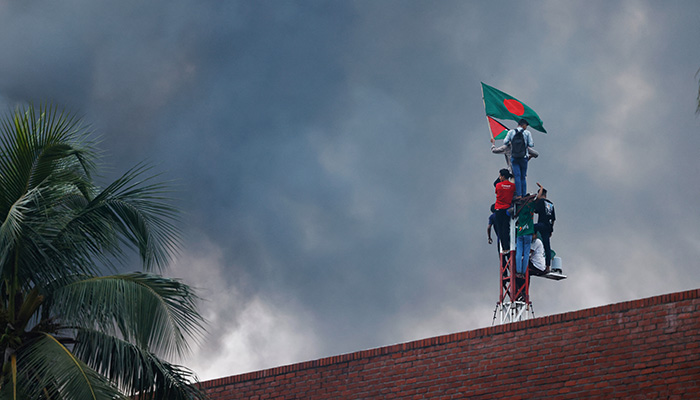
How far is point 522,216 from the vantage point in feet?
66.2

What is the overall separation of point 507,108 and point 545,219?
3361 millimetres

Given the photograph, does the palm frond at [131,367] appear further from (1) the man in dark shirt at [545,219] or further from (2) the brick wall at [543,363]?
(1) the man in dark shirt at [545,219]

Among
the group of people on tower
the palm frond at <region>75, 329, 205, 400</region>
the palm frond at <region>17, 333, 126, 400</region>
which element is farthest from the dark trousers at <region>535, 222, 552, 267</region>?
the palm frond at <region>17, 333, 126, 400</region>

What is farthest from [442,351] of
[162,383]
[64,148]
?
[64,148]

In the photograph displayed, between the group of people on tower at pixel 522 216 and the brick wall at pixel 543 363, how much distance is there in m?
5.71

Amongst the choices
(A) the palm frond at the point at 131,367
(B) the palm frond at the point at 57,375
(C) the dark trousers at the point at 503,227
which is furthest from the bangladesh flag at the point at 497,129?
(B) the palm frond at the point at 57,375

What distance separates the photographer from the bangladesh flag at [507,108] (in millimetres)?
22031

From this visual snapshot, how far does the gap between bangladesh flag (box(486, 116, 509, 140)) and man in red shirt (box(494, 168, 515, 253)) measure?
181 cm

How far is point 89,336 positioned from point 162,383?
130cm

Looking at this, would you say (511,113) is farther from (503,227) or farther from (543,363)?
(543,363)

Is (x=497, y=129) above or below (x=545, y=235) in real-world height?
above

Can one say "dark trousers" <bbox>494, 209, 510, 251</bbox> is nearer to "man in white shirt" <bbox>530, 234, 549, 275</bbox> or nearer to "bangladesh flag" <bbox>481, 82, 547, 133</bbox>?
"man in white shirt" <bbox>530, 234, 549, 275</bbox>

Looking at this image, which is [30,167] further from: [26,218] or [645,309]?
[645,309]

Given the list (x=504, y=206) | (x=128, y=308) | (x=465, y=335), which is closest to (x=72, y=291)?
(x=128, y=308)
